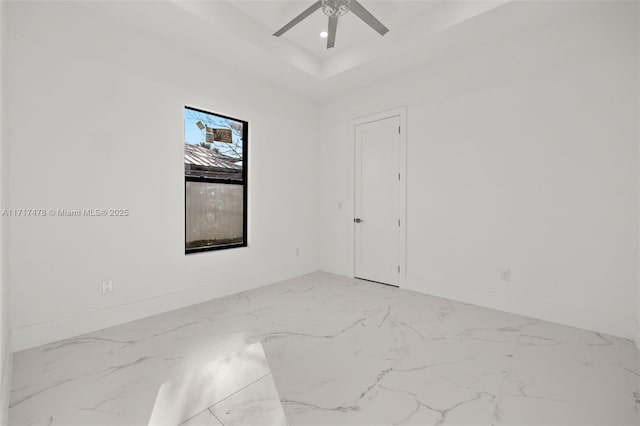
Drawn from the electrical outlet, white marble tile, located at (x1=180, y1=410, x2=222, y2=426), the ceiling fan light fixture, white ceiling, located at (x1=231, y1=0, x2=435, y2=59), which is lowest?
white marble tile, located at (x1=180, y1=410, x2=222, y2=426)

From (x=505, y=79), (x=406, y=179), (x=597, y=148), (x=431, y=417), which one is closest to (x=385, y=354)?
(x=431, y=417)

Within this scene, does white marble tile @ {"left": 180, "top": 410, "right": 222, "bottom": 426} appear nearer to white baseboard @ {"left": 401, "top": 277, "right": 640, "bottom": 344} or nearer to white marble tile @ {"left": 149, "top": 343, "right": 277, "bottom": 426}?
white marble tile @ {"left": 149, "top": 343, "right": 277, "bottom": 426}

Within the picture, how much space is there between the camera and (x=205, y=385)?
1.87m

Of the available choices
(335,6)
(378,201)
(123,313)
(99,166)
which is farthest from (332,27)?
(123,313)

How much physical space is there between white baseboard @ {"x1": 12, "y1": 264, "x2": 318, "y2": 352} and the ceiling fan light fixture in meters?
3.07

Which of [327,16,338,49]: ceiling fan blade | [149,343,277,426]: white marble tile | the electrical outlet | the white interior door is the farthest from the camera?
the white interior door

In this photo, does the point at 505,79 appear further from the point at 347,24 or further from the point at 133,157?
the point at 133,157

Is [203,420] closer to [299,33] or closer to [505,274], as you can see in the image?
[505,274]

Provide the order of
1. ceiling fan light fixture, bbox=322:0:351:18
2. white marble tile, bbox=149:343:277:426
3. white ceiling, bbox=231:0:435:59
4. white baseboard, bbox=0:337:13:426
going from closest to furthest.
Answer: white baseboard, bbox=0:337:13:426 → white marble tile, bbox=149:343:277:426 → ceiling fan light fixture, bbox=322:0:351:18 → white ceiling, bbox=231:0:435:59

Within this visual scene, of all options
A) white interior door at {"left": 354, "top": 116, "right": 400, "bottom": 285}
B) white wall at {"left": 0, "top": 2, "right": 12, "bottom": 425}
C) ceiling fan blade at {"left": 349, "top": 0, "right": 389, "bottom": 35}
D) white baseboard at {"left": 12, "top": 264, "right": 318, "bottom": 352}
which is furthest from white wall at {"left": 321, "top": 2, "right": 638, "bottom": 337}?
white wall at {"left": 0, "top": 2, "right": 12, "bottom": 425}

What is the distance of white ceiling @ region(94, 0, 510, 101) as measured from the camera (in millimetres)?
2763

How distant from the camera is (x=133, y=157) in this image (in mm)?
2912

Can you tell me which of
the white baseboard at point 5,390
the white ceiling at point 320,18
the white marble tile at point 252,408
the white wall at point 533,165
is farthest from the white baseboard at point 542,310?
the white baseboard at point 5,390

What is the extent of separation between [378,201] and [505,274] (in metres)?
1.76
